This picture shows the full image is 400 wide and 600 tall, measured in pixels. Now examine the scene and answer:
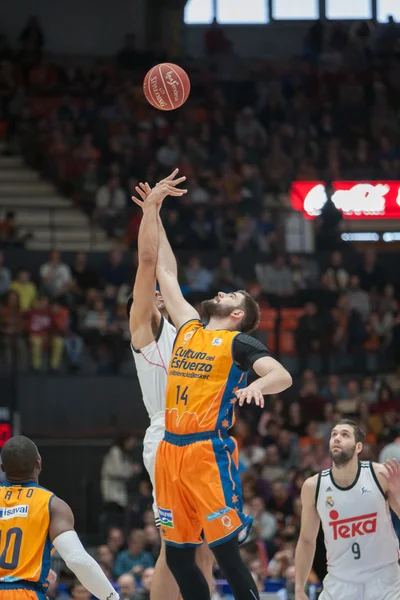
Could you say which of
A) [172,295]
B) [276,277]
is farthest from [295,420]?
[172,295]

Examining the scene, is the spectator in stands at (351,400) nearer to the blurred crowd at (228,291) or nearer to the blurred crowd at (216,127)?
the blurred crowd at (228,291)

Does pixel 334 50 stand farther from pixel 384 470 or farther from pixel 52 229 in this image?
pixel 384 470

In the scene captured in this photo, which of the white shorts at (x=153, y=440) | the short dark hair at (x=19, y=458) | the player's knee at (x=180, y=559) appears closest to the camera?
the short dark hair at (x=19, y=458)

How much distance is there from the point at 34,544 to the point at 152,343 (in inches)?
78.2

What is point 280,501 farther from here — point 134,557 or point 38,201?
point 38,201

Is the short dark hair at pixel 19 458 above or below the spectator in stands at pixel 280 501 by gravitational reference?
above

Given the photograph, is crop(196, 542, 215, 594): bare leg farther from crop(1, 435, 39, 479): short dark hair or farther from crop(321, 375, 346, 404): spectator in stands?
crop(321, 375, 346, 404): spectator in stands

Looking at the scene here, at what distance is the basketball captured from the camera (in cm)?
897

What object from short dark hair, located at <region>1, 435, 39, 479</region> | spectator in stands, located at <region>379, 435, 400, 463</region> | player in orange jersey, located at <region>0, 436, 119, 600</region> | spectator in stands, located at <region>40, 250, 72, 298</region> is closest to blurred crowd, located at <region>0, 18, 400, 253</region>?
spectator in stands, located at <region>40, 250, 72, 298</region>

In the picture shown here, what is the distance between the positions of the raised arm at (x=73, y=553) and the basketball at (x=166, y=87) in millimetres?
3763

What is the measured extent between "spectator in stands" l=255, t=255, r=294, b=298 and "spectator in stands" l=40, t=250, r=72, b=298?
342cm

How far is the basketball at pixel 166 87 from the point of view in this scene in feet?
29.4

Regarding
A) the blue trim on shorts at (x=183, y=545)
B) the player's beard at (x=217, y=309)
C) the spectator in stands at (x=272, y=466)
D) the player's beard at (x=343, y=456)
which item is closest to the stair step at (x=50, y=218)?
the spectator in stands at (x=272, y=466)

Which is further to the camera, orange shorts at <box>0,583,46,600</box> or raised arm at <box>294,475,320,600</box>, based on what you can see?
raised arm at <box>294,475,320,600</box>
